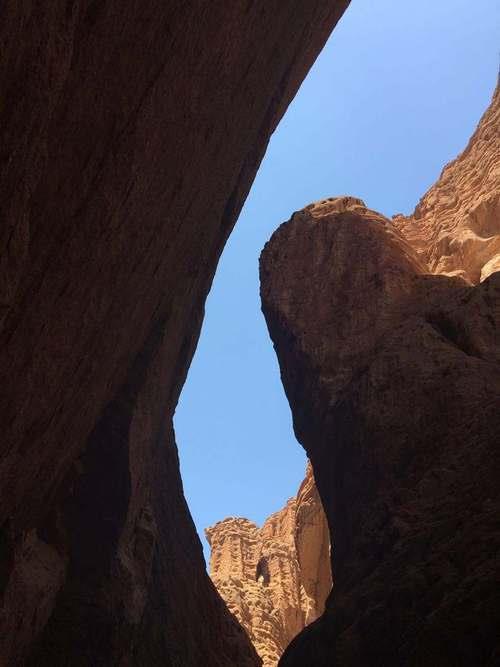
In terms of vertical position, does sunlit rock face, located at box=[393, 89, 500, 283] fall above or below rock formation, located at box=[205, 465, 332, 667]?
above

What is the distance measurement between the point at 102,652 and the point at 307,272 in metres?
11.0

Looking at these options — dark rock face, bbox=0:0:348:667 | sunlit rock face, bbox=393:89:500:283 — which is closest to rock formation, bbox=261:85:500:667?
sunlit rock face, bbox=393:89:500:283

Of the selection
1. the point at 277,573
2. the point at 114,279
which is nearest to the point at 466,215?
the point at 114,279

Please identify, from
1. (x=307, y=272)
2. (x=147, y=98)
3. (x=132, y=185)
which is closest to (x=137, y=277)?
(x=132, y=185)

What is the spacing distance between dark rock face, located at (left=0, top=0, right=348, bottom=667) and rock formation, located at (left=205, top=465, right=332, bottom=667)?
12053 millimetres

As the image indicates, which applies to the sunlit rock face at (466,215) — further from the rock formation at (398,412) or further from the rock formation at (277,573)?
the rock formation at (277,573)

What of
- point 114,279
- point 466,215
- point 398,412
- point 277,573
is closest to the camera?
point 114,279

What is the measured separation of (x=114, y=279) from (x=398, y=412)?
20.1ft

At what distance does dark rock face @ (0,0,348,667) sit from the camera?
6.95 metres

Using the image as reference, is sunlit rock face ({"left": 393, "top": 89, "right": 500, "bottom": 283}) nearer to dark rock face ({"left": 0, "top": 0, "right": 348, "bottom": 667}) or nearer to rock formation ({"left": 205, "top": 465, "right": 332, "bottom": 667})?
dark rock face ({"left": 0, "top": 0, "right": 348, "bottom": 667})

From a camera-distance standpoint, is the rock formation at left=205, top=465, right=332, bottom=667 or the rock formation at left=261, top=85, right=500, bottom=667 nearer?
the rock formation at left=261, top=85, right=500, bottom=667

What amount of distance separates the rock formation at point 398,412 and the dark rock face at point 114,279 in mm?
3442

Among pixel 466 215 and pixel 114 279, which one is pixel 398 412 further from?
pixel 466 215

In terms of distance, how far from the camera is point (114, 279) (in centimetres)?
964
